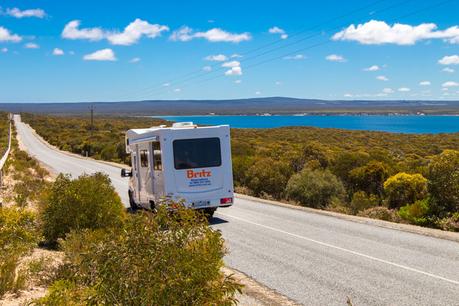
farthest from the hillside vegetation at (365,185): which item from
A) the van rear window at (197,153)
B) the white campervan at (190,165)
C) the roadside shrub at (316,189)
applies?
the van rear window at (197,153)

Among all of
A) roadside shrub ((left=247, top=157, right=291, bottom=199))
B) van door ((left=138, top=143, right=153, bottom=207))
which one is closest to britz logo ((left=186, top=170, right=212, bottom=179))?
van door ((left=138, top=143, right=153, bottom=207))

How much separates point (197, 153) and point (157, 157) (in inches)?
47.0

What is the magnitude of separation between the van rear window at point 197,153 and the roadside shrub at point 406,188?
23.5 ft

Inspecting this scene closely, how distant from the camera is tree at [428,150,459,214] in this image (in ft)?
47.8

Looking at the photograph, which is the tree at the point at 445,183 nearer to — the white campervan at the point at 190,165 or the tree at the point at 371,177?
the tree at the point at 371,177

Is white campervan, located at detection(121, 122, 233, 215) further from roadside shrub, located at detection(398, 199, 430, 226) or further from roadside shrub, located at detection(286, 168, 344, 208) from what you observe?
roadside shrub, located at detection(286, 168, 344, 208)

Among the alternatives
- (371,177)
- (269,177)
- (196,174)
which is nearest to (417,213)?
(371,177)

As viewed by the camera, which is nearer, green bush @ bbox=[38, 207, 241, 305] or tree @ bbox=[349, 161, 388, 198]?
green bush @ bbox=[38, 207, 241, 305]

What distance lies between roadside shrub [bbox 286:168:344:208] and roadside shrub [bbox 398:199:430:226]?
14.8ft

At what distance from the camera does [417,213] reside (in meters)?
15.4

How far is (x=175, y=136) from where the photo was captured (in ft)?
48.3

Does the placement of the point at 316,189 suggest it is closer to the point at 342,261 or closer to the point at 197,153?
the point at 197,153

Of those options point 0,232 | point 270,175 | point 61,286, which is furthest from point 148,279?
point 270,175

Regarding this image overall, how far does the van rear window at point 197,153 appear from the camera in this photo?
14742mm
